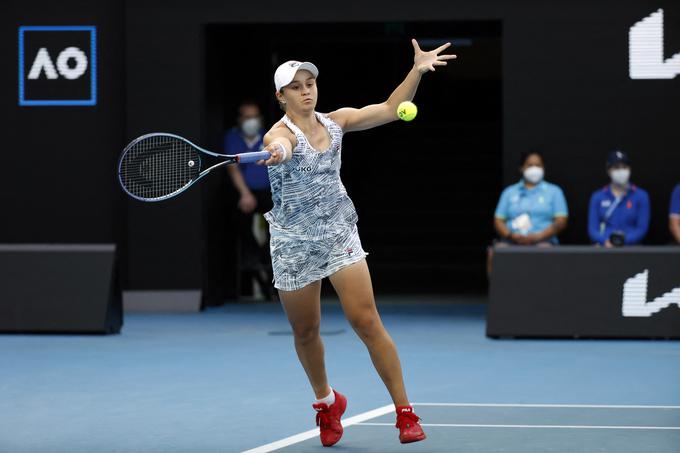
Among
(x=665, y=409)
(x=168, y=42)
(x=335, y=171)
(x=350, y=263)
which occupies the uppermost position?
(x=168, y=42)

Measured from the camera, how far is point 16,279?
1070 centimetres

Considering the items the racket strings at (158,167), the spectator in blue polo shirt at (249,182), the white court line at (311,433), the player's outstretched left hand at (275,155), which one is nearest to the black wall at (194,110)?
the spectator in blue polo shirt at (249,182)

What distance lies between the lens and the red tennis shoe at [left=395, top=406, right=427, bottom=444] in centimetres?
577

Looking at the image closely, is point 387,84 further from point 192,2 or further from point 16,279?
point 16,279

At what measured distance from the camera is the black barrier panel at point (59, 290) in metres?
10.6

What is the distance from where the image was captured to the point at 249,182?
12.9m

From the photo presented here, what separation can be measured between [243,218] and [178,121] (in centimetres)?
121

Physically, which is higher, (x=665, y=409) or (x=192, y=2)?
(x=192, y=2)

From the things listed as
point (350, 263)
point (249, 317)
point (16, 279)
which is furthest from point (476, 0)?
point (350, 263)

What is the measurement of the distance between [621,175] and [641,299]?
5.04 ft

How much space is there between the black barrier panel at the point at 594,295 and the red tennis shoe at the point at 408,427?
452cm

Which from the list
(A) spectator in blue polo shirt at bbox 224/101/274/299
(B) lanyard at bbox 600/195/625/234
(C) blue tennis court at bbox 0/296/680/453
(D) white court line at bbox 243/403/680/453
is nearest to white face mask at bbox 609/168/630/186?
(B) lanyard at bbox 600/195/625/234

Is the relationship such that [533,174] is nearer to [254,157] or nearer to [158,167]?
[158,167]

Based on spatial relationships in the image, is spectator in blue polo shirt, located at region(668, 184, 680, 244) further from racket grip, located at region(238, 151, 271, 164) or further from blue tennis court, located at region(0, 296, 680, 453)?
racket grip, located at region(238, 151, 271, 164)
